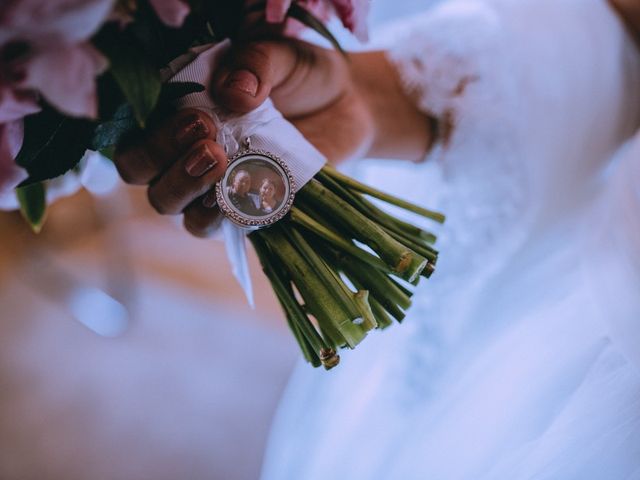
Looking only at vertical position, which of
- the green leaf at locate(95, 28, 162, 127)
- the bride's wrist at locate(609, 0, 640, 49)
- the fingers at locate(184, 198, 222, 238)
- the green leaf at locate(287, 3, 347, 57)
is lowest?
the fingers at locate(184, 198, 222, 238)

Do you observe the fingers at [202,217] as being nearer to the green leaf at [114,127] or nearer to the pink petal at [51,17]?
the green leaf at [114,127]

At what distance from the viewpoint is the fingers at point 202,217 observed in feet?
1.71

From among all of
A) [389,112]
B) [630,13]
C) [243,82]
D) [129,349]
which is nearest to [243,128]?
[243,82]

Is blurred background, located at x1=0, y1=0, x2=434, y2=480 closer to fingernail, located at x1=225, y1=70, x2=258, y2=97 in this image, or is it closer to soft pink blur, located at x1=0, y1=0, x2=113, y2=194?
fingernail, located at x1=225, y1=70, x2=258, y2=97

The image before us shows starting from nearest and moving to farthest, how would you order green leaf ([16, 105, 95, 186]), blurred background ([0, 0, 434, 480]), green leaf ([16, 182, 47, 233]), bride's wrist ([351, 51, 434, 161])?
green leaf ([16, 105, 95, 186])
green leaf ([16, 182, 47, 233])
bride's wrist ([351, 51, 434, 161])
blurred background ([0, 0, 434, 480])

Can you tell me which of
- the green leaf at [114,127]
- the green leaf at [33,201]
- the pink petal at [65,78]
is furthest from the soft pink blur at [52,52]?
the green leaf at [33,201]

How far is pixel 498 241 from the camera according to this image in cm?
75

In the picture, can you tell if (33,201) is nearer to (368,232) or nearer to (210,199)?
(210,199)

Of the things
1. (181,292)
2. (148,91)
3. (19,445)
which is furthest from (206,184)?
(181,292)

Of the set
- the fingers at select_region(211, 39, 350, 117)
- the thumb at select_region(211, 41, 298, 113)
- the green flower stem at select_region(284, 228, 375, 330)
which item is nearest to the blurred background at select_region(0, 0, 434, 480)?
the fingers at select_region(211, 39, 350, 117)

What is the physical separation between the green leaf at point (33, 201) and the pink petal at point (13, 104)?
0.57 feet

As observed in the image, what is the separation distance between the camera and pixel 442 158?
2.54 ft

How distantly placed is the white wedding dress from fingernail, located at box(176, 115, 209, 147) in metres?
0.38

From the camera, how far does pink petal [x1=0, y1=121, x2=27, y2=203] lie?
0.35 m
